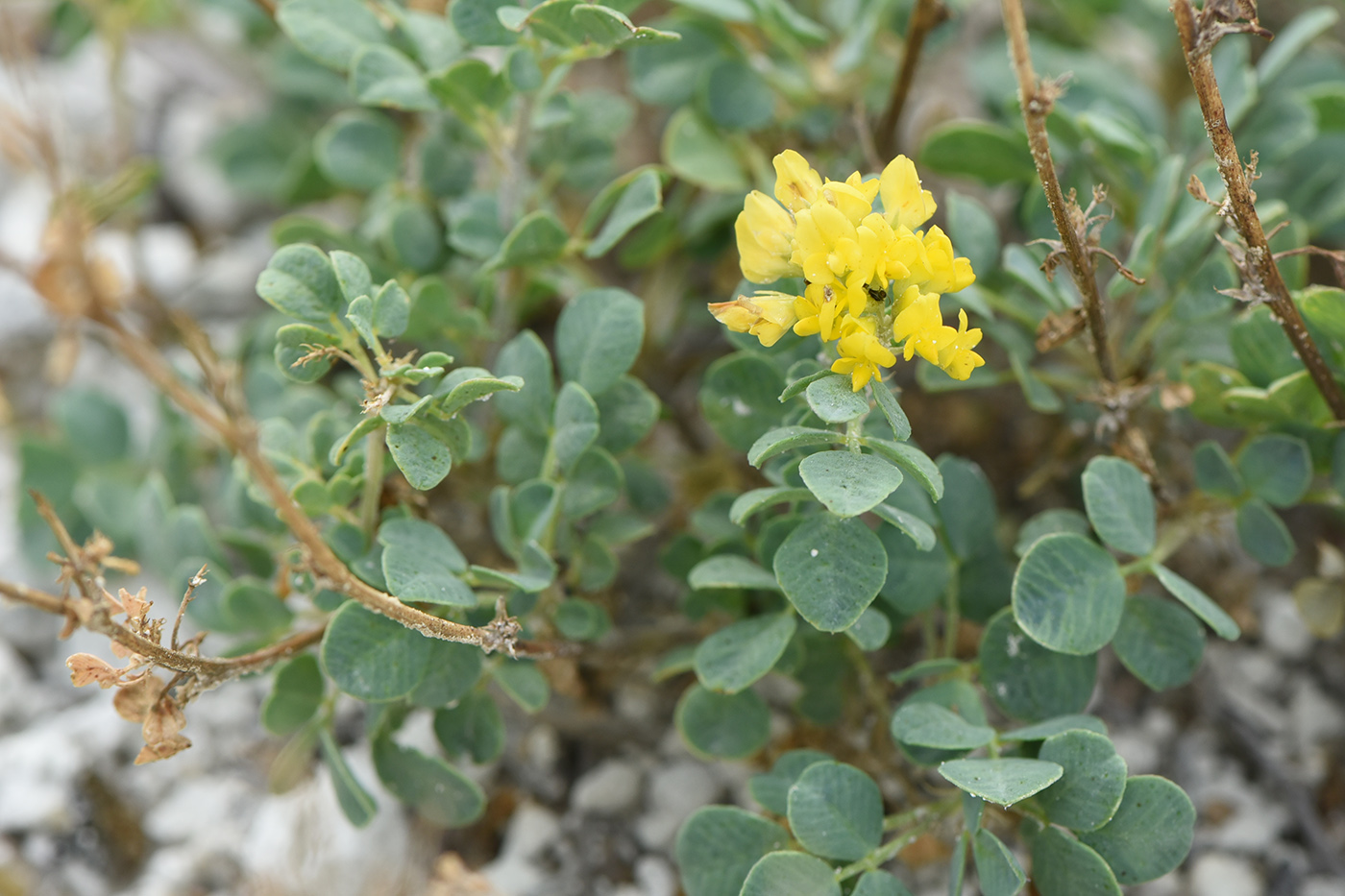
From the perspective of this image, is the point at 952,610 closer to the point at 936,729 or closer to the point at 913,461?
the point at 936,729

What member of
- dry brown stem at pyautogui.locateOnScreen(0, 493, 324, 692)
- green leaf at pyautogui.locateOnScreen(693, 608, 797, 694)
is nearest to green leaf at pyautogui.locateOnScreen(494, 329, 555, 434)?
green leaf at pyautogui.locateOnScreen(693, 608, 797, 694)

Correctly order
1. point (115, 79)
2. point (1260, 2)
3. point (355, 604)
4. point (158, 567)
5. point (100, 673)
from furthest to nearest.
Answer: point (1260, 2) → point (115, 79) → point (158, 567) → point (355, 604) → point (100, 673)

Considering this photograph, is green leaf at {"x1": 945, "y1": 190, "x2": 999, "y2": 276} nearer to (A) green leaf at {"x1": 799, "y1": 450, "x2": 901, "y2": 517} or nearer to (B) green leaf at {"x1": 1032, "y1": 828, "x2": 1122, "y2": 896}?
(A) green leaf at {"x1": 799, "y1": 450, "x2": 901, "y2": 517}

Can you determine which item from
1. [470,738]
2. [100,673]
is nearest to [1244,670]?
[470,738]

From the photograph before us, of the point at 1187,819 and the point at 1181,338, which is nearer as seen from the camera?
the point at 1187,819

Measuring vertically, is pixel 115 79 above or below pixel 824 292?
below

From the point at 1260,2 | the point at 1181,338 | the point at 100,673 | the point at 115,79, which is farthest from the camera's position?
the point at 1260,2

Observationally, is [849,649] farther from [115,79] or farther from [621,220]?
[115,79]
